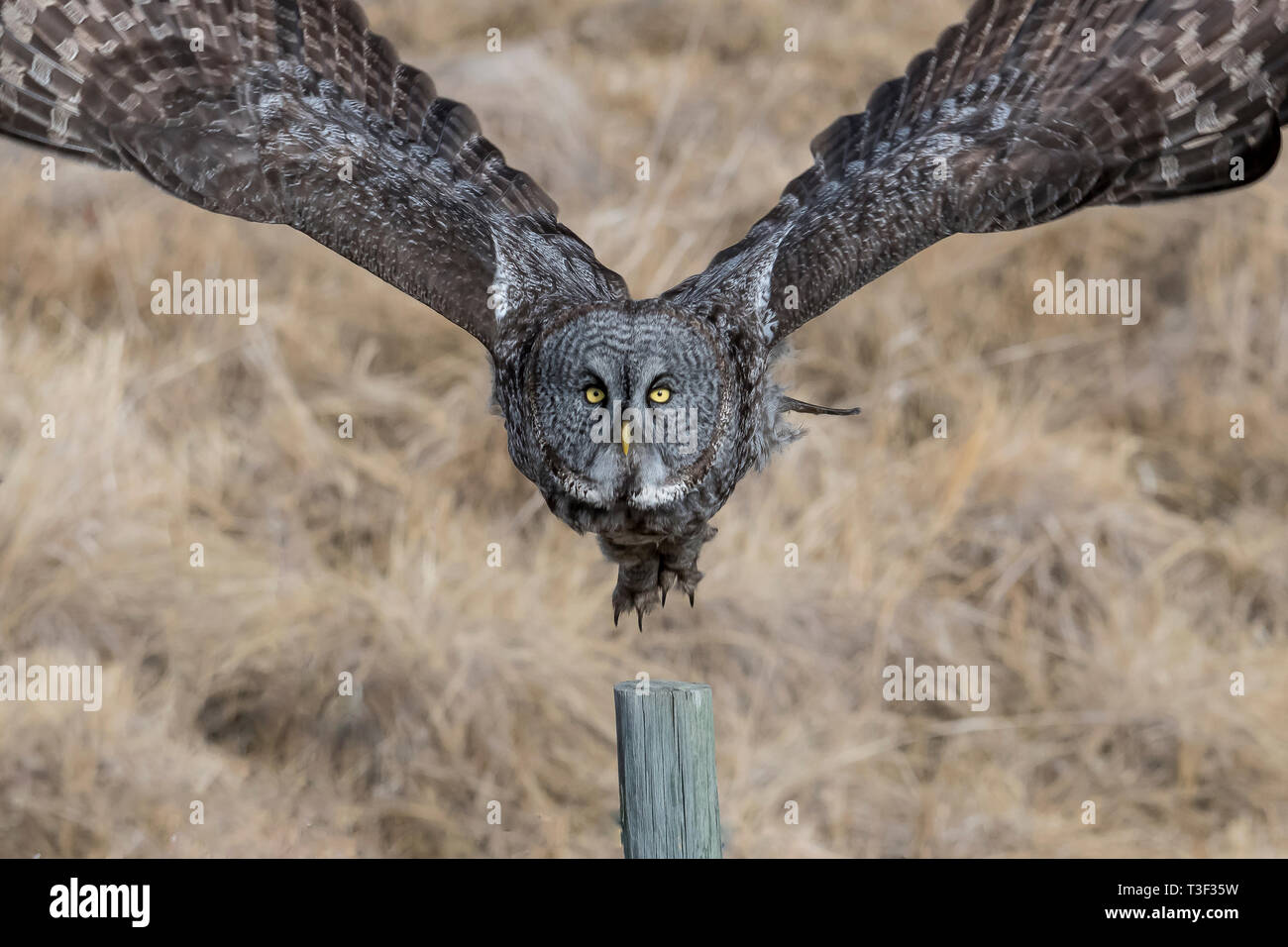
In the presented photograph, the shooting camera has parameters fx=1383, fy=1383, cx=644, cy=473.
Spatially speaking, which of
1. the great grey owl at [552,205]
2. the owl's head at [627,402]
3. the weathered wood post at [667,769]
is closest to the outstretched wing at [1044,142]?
the great grey owl at [552,205]

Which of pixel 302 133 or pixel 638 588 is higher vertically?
pixel 302 133

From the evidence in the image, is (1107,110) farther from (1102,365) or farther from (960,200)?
(1102,365)

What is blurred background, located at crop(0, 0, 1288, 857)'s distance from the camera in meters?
8.61

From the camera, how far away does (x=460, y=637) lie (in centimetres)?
854

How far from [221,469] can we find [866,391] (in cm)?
494

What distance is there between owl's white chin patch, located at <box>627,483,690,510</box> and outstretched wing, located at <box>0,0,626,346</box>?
890 mm

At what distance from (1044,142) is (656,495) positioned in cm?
211

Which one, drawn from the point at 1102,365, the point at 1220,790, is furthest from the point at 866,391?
the point at 1220,790

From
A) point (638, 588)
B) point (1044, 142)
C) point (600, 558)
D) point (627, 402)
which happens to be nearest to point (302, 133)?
point (627, 402)

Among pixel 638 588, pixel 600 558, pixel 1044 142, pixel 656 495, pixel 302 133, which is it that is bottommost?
pixel 638 588

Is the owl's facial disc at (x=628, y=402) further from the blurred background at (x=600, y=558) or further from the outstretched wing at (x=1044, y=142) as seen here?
the blurred background at (x=600, y=558)

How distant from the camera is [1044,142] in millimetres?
5062

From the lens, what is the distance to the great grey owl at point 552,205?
Result: 185 inches

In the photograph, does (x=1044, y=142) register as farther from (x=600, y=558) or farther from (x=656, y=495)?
(x=600, y=558)
